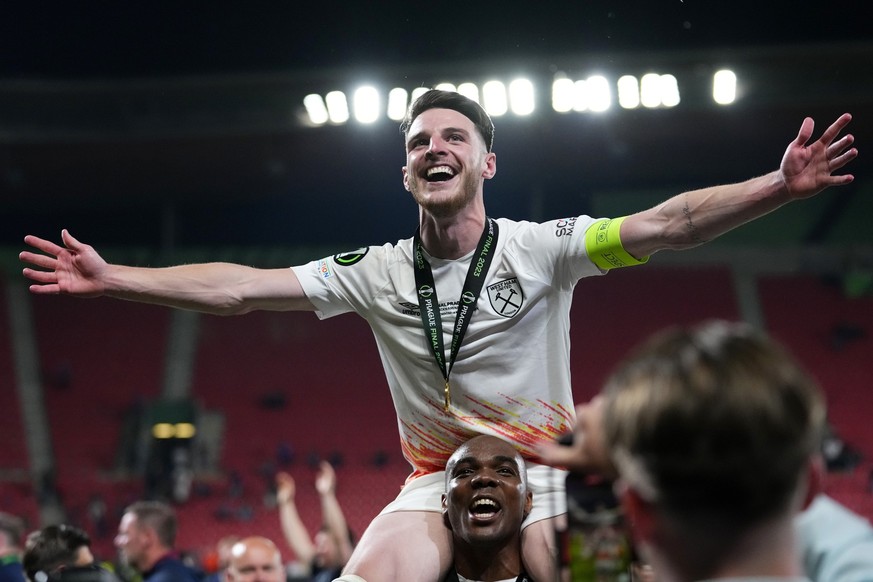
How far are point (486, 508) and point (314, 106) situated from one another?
1386 cm

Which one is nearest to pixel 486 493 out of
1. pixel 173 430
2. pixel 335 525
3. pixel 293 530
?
pixel 335 525

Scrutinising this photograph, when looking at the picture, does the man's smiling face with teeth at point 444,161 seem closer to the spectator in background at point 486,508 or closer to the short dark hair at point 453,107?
the short dark hair at point 453,107

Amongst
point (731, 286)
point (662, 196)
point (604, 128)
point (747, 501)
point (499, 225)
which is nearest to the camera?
point (747, 501)

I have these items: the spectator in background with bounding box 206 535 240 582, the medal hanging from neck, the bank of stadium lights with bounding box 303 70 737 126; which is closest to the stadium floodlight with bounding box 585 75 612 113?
the bank of stadium lights with bounding box 303 70 737 126

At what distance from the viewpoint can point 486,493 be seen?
3652 mm

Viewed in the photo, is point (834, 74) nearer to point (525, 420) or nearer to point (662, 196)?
point (662, 196)

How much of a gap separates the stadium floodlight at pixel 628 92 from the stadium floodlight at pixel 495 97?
6.05 ft

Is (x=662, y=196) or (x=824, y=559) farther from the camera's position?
(x=662, y=196)

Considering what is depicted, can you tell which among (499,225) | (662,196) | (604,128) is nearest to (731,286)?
(662,196)

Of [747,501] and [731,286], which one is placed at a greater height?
[731,286]

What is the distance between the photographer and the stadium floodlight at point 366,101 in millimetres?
16406

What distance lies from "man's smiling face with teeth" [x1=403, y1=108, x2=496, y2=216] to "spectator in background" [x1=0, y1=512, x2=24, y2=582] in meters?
3.48

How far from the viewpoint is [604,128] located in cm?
1650

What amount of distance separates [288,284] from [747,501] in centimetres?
305
